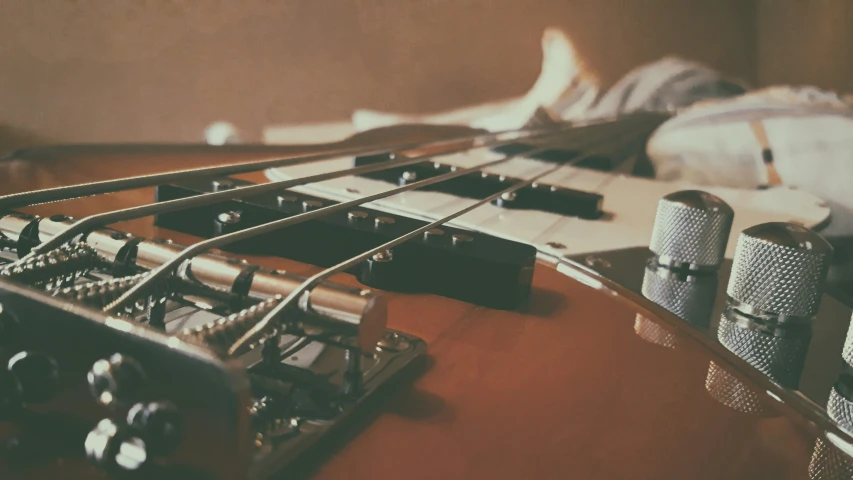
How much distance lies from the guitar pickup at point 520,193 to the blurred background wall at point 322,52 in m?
0.72

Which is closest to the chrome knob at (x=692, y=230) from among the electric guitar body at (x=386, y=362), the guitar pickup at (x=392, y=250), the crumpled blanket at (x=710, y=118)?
the electric guitar body at (x=386, y=362)

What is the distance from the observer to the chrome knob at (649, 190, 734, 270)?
2.74ft

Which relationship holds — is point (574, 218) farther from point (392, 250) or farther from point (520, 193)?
point (392, 250)

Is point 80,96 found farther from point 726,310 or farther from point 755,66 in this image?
point 755,66

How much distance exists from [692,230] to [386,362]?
0.52 metres

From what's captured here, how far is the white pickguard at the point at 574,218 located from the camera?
3.14ft

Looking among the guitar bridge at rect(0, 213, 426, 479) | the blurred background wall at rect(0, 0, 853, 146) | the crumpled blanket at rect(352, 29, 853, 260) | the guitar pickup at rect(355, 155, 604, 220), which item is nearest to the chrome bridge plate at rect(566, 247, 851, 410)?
the guitar pickup at rect(355, 155, 604, 220)

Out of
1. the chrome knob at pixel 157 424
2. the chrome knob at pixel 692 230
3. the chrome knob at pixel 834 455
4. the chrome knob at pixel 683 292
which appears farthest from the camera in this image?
the chrome knob at pixel 692 230

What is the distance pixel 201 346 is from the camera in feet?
1.02

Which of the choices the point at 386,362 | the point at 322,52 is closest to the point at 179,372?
the point at 386,362

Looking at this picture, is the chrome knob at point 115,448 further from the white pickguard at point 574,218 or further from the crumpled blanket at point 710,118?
the crumpled blanket at point 710,118

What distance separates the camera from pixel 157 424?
319mm

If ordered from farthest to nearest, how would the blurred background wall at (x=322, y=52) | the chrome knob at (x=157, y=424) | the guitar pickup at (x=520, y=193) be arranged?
the blurred background wall at (x=322, y=52)
the guitar pickup at (x=520, y=193)
the chrome knob at (x=157, y=424)

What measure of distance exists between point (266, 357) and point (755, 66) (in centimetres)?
182
